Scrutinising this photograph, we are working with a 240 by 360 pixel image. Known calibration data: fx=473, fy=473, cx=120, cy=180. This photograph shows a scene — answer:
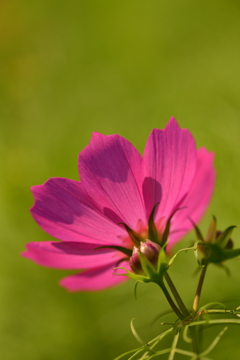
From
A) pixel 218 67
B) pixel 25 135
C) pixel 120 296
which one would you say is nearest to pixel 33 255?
pixel 120 296

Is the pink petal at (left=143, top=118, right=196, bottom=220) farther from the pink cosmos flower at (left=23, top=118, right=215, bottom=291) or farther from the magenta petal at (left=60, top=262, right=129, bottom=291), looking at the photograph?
the magenta petal at (left=60, top=262, right=129, bottom=291)

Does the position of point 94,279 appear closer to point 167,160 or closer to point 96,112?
point 167,160

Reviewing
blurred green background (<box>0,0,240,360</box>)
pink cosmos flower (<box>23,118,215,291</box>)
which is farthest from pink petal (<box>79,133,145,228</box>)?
blurred green background (<box>0,0,240,360</box>)

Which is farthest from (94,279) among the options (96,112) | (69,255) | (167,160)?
(96,112)

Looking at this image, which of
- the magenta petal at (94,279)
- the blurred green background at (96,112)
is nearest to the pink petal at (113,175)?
the magenta petal at (94,279)

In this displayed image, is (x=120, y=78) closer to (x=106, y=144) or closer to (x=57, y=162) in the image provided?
(x=57, y=162)

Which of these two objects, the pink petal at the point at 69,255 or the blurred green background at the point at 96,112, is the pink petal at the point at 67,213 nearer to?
the pink petal at the point at 69,255
